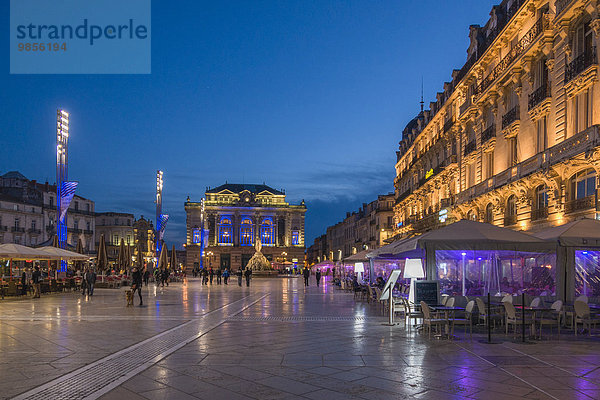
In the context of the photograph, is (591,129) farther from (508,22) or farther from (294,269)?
(294,269)

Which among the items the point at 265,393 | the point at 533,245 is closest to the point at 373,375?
the point at 265,393

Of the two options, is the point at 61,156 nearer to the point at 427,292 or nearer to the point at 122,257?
the point at 122,257

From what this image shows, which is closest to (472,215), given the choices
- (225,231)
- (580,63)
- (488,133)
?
(488,133)

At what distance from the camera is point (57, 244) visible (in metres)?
29.1

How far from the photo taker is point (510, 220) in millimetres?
26547

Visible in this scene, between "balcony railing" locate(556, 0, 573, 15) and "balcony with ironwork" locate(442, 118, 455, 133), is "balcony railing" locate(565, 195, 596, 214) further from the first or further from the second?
"balcony with ironwork" locate(442, 118, 455, 133)

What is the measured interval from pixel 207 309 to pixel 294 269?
83528 mm

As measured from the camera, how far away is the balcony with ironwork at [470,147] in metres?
32.8

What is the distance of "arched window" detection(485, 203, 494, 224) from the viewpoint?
29.7 m

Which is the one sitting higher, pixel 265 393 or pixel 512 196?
pixel 512 196

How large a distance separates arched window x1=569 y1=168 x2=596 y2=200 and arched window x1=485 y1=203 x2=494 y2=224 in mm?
8472

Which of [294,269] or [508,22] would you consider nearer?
[508,22]

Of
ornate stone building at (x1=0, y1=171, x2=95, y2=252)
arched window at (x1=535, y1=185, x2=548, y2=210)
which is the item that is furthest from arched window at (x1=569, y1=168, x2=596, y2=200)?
ornate stone building at (x1=0, y1=171, x2=95, y2=252)

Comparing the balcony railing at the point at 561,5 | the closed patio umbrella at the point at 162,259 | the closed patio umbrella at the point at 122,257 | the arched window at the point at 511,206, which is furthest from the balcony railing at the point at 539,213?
the closed patio umbrella at the point at 122,257
